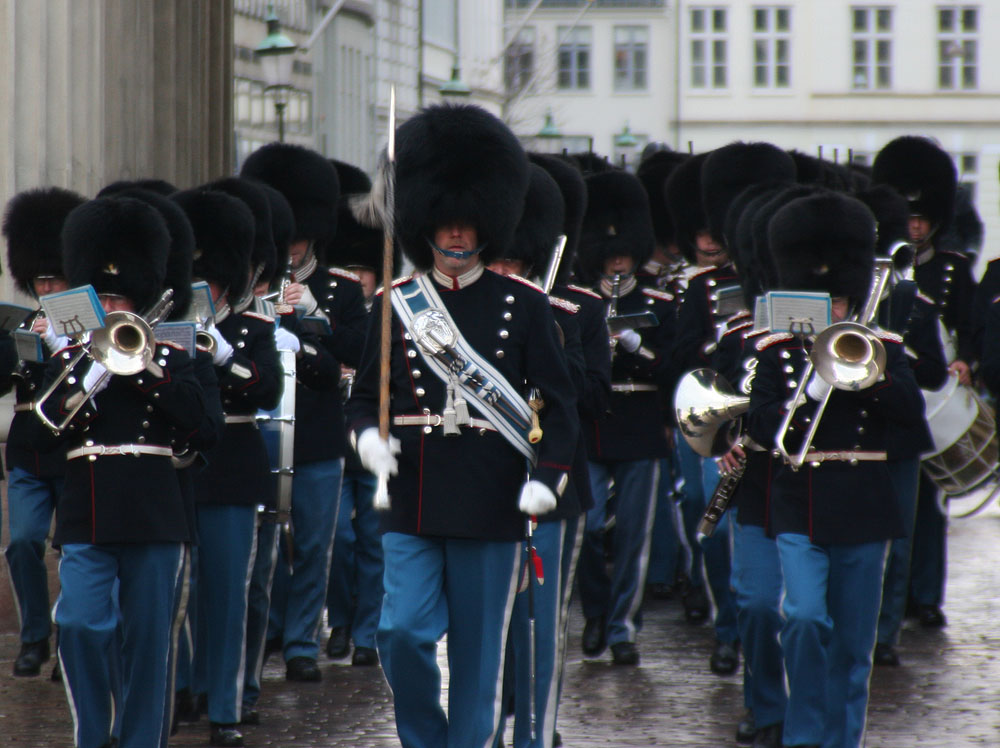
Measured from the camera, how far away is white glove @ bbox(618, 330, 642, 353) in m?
9.21

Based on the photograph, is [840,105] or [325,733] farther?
[840,105]

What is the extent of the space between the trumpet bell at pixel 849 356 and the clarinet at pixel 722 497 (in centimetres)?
80

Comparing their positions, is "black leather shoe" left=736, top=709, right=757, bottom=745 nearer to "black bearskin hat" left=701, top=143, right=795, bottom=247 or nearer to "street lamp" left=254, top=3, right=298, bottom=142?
"black bearskin hat" left=701, top=143, right=795, bottom=247

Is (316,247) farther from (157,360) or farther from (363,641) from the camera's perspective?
(157,360)

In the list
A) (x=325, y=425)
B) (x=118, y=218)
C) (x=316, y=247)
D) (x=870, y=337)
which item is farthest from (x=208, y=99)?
(x=870, y=337)

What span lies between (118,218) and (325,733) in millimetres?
2002

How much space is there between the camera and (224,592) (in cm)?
744

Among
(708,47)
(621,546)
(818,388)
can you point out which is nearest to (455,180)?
(818,388)

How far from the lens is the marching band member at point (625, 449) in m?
9.04

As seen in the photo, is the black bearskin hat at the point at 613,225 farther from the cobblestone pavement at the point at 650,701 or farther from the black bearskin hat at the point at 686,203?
the cobblestone pavement at the point at 650,701

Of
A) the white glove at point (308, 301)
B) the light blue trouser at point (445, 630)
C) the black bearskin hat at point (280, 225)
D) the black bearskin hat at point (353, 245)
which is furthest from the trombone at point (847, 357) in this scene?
the black bearskin hat at point (353, 245)

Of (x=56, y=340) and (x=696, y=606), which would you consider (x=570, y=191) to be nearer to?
(x=696, y=606)

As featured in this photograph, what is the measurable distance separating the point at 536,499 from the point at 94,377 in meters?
1.51

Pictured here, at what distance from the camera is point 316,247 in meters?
9.79
